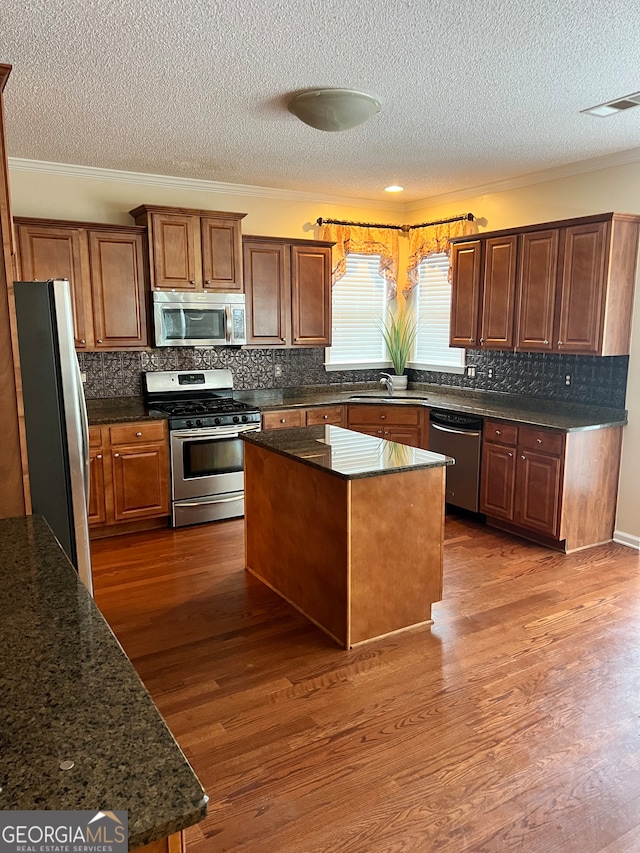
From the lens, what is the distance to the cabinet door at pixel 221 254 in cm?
499

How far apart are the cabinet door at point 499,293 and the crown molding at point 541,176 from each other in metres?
0.60

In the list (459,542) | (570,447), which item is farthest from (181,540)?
(570,447)

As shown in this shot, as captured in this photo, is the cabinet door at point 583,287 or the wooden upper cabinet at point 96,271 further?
the wooden upper cabinet at point 96,271

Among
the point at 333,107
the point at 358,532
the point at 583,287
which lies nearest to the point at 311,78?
the point at 333,107

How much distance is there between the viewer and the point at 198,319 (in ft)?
16.6

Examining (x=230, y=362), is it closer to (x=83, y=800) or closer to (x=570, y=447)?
(x=570, y=447)

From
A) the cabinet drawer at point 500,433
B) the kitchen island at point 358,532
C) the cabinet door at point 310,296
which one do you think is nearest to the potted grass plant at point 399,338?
the cabinet door at point 310,296

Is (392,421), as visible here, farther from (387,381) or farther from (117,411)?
(117,411)

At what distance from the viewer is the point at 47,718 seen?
1.06m

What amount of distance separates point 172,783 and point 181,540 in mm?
3880

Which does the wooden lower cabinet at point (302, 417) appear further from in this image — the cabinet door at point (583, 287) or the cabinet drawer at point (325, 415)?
the cabinet door at point (583, 287)

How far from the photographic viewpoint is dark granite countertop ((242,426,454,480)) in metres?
3.04

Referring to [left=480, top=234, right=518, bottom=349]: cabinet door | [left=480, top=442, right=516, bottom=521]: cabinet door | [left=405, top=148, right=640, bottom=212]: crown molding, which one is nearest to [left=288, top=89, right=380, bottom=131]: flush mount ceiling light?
[left=480, top=234, right=518, bottom=349]: cabinet door

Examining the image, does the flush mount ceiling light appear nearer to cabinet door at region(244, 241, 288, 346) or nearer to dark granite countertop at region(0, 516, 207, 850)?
cabinet door at region(244, 241, 288, 346)
